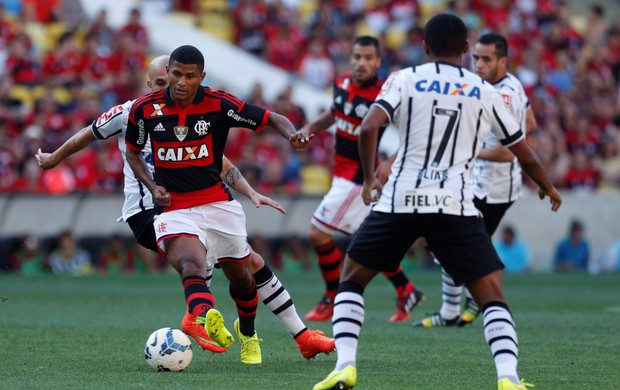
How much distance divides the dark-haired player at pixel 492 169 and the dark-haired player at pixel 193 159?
3149 millimetres

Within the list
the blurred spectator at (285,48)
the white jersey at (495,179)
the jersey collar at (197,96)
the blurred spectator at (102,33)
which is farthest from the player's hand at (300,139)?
the blurred spectator at (285,48)

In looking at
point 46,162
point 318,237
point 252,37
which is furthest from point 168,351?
point 252,37

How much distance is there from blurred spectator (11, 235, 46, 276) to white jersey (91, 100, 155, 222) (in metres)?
9.66

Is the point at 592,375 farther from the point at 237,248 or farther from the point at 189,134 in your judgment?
the point at 189,134

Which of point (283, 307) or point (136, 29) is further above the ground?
point (136, 29)

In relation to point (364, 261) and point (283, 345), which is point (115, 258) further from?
point (364, 261)

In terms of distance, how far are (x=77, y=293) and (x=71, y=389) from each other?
8.50 m

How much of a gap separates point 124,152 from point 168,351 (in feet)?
6.59

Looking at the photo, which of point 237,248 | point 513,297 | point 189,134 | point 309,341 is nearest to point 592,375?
point 309,341

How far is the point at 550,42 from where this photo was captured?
91.3 ft

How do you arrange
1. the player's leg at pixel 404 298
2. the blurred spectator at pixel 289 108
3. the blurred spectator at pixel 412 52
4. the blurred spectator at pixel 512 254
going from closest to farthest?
the player's leg at pixel 404 298 → the blurred spectator at pixel 512 254 → the blurred spectator at pixel 289 108 → the blurred spectator at pixel 412 52

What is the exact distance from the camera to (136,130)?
8.44 metres

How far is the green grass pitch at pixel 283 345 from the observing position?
7647 mm

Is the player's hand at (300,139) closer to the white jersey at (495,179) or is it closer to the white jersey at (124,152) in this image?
the white jersey at (124,152)
